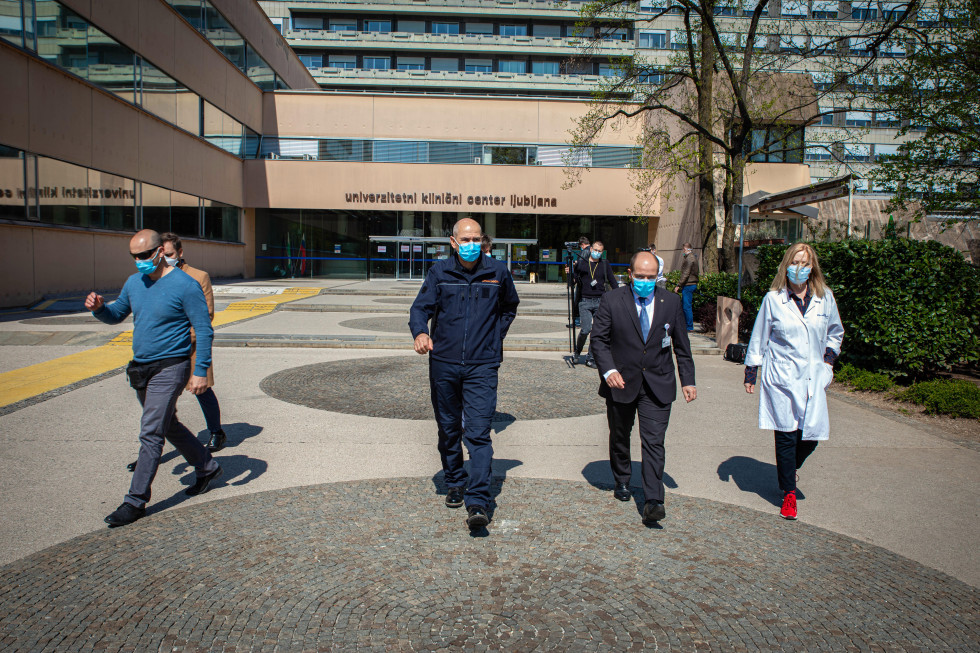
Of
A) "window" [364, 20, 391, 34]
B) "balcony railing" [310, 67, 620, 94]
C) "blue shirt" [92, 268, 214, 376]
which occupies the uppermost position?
"window" [364, 20, 391, 34]

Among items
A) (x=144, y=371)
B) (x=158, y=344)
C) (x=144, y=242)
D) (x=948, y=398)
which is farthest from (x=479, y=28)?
(x=144, y=371)

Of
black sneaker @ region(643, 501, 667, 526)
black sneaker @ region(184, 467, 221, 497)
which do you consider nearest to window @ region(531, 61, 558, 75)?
black sneaker @ region(184, 467, 221, 497)

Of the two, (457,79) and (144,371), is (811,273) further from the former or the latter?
(457,79)

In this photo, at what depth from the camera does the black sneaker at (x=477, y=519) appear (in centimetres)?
417

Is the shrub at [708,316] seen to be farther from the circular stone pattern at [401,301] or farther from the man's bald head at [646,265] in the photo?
the man's bald head at [646,265]

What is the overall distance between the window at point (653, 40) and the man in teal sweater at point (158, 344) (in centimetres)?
6503

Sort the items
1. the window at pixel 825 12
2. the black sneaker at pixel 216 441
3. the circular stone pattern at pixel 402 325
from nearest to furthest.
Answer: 1. the black sneaker at pixel 216 441
2. the circular stone pattern at pixel 402 325
3. the window at pixel 825 12

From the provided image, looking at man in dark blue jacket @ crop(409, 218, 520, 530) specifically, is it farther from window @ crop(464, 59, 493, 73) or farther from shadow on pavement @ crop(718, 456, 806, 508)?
window @ crop(464, 59, 493, 73)

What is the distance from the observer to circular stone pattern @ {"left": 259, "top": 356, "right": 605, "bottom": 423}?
25.5 ft

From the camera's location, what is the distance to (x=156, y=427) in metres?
4.55

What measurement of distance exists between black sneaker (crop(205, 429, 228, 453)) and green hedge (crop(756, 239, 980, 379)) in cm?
792

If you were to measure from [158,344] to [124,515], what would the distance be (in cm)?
109

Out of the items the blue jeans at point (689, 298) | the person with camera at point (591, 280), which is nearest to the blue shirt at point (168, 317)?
the person with camera at point (591, 280)

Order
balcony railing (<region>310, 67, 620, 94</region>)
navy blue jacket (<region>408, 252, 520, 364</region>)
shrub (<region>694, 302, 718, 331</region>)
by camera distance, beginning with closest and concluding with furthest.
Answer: navy blue jacket (<region>408, 252, 520, 364</region>), shrub (<region>694, 302, 718, 331</region>), balcony railing (<region>310, 67, 620, 94</region>)
